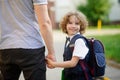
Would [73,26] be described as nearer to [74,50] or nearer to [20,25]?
[74,50]

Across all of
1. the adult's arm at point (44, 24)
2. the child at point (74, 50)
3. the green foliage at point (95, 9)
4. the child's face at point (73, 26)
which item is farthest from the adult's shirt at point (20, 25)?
the green foliage at point (95, 9)

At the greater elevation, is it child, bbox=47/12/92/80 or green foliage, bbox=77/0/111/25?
child, bbox=47/12/92/80

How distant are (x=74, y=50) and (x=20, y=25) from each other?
606 millimetres

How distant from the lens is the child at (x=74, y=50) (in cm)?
411

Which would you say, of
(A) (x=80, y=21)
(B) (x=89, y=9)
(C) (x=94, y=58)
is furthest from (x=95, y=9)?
(C) (x=94, y=58)

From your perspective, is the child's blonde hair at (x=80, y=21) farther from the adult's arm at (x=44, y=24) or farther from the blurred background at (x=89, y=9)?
the blurred background at (x=89, y=9)

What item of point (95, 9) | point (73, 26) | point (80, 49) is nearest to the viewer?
point (80, 49)

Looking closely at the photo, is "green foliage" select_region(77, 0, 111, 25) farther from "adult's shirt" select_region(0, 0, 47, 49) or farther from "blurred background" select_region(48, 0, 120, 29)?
"adult's shirt" select_region(0, 0, 47, 49)

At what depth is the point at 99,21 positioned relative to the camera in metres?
29.2

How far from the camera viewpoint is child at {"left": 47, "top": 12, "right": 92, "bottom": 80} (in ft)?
13.5

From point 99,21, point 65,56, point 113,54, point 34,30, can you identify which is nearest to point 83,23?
point 65,56

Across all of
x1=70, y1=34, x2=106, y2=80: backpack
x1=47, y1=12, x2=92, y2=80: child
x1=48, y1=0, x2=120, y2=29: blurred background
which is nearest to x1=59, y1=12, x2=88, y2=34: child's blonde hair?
x1=47, y1=12, x2=92, y2=80: child

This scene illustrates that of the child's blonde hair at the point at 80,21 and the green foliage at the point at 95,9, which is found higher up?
the child's blonde hair at the point at 80,21

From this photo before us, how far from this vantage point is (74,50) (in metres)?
4.14
